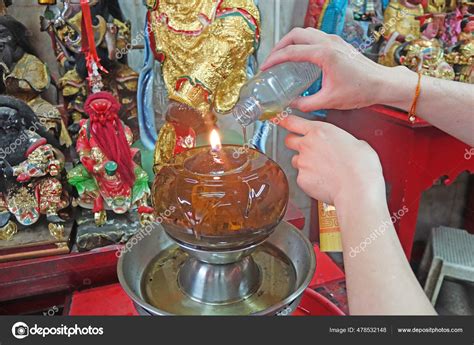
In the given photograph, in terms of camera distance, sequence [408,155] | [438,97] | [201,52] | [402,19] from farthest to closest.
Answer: [402,19] → [408,155] → [201,52] → [438,97]

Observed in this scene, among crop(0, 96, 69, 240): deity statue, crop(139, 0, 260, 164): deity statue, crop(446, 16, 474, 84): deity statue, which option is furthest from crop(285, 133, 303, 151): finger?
crop(446, 16, 474, 84): deity statue

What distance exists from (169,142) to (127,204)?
20 cm

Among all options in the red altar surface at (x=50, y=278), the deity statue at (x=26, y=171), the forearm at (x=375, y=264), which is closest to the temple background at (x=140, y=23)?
the deity statue at (x=26, y=171)

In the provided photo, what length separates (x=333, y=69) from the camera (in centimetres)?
64

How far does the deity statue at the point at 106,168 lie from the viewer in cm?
100

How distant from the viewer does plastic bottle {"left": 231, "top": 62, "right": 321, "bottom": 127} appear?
0.59 meters

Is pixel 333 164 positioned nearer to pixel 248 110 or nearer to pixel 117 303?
pixel 248 110

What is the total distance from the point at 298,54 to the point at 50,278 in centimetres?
76

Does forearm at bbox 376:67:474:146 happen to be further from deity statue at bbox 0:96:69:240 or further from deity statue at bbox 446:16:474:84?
deity statue at bbox 0:96:69:240

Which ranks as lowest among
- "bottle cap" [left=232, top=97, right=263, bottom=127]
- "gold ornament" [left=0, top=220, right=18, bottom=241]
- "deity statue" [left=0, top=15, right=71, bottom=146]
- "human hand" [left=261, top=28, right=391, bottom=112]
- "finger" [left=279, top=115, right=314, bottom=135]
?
"gold ornament" [left=0, top=220, right=18, bottom=241]

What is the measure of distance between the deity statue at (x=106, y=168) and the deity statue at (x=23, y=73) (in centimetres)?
10

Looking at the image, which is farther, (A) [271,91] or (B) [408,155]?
(B) [408,155]

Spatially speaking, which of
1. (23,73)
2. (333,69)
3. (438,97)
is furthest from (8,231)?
(438,97)

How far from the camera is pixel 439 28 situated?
1.32m
